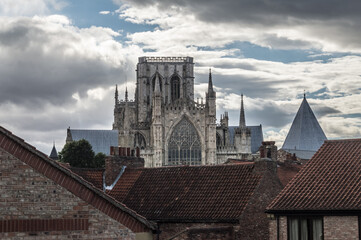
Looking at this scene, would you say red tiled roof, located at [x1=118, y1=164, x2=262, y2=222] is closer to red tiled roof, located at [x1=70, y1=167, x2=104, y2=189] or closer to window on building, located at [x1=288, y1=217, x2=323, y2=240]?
red tiled roof, located at [x1=70, y1=167, x2=104, y2=189]

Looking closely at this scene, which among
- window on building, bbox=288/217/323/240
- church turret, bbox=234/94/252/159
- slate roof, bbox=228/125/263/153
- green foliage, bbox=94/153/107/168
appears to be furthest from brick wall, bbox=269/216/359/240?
slate roof, bbox=228/125/263/153

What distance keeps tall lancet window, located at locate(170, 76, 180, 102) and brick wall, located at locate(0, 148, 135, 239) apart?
110 metres

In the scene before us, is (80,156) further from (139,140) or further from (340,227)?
(340,227)

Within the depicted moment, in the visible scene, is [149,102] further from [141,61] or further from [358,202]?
[358,202]

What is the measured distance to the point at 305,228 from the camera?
18656 mm

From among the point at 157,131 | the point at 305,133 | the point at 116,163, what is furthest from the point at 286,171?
the point at 305,133

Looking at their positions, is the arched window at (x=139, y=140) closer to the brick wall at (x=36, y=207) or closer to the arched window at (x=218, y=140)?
the arched window at (x=218, y=140)

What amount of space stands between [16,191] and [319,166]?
1081 centimetres

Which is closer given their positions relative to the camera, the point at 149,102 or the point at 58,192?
the point at 58,192

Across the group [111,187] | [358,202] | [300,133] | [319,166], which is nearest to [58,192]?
[358,202]

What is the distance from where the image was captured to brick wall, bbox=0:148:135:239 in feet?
39.6

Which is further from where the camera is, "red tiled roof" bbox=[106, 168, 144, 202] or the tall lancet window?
the tall lancet window

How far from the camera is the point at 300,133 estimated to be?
109875 millimetres

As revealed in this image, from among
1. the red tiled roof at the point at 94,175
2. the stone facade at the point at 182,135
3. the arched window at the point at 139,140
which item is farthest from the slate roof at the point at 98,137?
the red tiled roof at the point at 94,175
